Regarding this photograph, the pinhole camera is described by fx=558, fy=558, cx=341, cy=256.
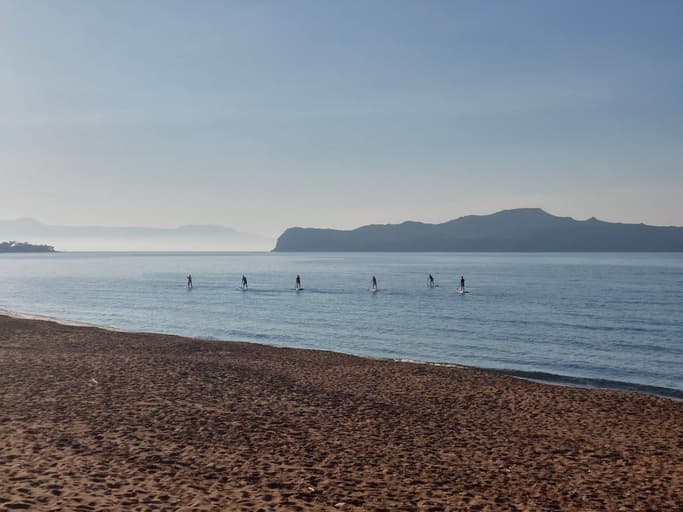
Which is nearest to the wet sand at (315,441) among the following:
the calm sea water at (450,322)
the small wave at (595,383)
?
the small wave at (595,383)

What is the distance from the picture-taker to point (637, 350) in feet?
111

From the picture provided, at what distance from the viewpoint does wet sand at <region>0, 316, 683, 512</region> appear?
31.2 ft

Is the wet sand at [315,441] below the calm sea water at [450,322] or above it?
above

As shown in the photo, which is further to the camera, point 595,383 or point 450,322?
point 450,322

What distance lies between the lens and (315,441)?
41.9ft

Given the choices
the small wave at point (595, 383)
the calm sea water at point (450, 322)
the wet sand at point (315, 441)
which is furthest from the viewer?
the calm sea water at point (450, 322)

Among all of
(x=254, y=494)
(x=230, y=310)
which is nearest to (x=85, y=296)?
(x=230, y=310)

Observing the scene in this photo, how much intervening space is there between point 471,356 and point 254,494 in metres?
24.8

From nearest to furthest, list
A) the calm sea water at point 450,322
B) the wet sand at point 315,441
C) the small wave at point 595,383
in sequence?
1. the wet sand at point 315,441
2. the small wave at point 595,383
3. the calm sea water at point 450,322

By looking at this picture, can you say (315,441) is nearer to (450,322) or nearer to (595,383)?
(595,383)

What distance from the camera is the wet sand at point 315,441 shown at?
952 cm

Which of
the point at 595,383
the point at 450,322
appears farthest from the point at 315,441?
the point at 450,322

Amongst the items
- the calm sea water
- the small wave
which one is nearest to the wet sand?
the small wave

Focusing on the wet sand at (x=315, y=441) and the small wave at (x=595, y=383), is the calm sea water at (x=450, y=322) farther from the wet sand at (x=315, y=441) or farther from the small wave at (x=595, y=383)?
the wet sand at (x=315, y=441)
